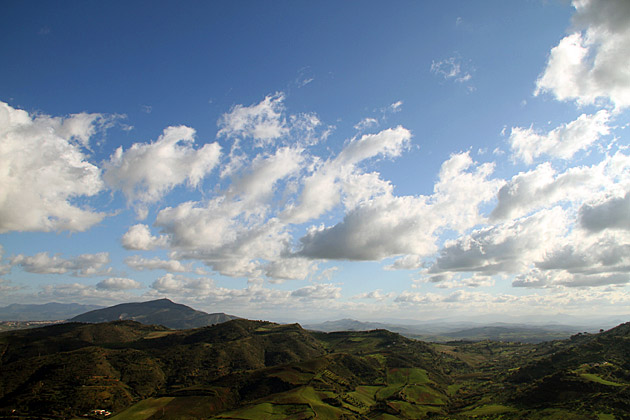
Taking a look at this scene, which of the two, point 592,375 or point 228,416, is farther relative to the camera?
point 592,375

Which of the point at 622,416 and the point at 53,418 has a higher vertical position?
the point at 622,416

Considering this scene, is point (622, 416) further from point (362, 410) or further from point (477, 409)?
point (362, 410)

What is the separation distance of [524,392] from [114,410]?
22674 centimetres

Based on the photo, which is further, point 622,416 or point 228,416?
point 228,416

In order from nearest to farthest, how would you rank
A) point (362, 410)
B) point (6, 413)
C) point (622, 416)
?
point (622, 416) < point (6, 413) < point (362, 410)

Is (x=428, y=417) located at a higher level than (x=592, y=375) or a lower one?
lower

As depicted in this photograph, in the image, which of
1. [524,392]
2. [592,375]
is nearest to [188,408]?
[524,392]

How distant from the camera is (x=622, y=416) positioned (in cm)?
13712

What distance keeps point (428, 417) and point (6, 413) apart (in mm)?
216528

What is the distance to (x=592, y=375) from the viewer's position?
187000mm

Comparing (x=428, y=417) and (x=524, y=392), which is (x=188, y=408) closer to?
(x=428, y=417)

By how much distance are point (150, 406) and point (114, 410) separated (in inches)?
791

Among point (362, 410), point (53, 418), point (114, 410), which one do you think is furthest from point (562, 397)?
point (53, 418)

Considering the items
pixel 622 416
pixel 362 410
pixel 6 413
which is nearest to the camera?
pixel 622 416
